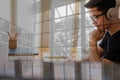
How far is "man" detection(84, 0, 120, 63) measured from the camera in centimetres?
56

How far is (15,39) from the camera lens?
0.83 metres

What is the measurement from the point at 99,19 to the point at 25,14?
11.8 inches

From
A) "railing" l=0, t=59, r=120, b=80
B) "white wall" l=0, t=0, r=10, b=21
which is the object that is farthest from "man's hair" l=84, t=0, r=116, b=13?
"white wall" l=0, t=0, r=10, b=21

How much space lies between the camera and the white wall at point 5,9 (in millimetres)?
798

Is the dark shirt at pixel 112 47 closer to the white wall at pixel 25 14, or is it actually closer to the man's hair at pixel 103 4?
the man's hair at pixel 103 4

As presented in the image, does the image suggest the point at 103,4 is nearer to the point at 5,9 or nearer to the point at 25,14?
the point at 25,14

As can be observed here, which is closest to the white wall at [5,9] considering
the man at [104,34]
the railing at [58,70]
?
the railing at [58,70]

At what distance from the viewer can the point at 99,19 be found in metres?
0.60

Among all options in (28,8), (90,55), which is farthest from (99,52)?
(28,8)

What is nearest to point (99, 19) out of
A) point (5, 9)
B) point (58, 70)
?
point (58, 70)

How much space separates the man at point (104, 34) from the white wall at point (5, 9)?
349 millimetres

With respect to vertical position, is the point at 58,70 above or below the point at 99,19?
below

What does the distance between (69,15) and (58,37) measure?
0.30ft

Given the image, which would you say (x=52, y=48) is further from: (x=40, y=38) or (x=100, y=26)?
(x=100, y=26)
